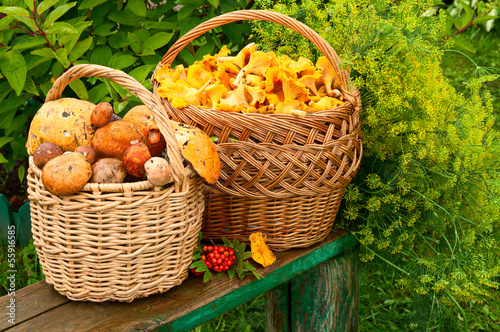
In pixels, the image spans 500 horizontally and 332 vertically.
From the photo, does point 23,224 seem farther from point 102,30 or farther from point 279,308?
point 279,308

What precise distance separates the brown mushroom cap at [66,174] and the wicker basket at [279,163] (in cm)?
42

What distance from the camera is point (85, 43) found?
1.60 metres

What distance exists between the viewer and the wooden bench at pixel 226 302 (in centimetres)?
113

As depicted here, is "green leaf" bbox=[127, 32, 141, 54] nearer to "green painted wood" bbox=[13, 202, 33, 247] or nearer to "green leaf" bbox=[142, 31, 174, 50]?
"green leaf" bbox=[142, 31, 174, 50]

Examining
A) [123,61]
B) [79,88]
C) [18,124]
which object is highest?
[123,61]

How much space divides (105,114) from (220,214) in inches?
19.5

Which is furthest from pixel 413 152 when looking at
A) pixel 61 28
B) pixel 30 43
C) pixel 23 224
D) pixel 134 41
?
pixel 23 224

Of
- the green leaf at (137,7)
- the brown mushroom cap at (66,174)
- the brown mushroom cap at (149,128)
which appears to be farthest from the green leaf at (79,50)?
the brown mushroom cap at (66,174)

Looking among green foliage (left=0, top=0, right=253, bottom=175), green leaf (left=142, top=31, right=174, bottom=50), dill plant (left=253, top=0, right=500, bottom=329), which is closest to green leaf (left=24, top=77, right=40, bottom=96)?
green foliage (left=0, top=0, right=253, bottom=175)

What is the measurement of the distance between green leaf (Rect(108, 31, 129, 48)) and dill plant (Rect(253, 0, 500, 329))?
0.56 meters

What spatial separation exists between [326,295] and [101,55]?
1.34 meters

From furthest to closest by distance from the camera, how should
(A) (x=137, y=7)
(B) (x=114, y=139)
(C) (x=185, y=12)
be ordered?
1. (C) (x=185, y=12)
2. (A) (x=137, y=7)
3. (B) (x=114, y=139)

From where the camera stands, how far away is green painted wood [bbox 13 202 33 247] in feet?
8.37

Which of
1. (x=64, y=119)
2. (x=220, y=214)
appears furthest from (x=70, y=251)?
(x=220, y=214)
